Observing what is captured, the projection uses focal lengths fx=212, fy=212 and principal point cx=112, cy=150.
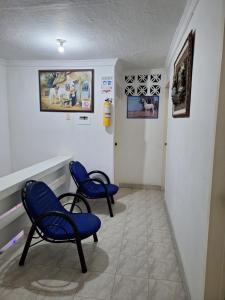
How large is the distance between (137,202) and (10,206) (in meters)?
2.14

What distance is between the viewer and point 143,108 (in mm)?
4336

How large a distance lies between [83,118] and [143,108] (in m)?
1.30

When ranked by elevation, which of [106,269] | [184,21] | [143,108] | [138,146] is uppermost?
[184,21]

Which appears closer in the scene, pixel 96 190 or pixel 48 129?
pixel 96 190

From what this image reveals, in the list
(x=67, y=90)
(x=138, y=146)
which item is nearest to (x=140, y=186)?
(x=138, y=146)

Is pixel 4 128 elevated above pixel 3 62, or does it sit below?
below

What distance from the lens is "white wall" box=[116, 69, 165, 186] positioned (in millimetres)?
4355

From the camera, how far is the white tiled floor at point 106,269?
5.84 ft

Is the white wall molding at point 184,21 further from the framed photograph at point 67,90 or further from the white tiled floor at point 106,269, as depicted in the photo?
the white tiled floor at point 106,269

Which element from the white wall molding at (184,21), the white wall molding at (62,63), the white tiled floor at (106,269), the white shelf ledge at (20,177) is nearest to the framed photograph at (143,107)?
the white wall molding at (62,63)

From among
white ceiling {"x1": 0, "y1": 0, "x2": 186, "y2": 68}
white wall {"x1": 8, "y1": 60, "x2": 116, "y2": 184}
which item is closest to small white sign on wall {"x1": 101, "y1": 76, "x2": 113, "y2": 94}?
white wall {"x1": 8, "y1": 60, "x2": 116, "y2": 184}

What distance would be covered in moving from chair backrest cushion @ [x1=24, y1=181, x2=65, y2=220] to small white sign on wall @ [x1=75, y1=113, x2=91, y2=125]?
5.60ft

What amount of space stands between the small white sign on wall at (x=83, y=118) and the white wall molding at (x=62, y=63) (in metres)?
0.85

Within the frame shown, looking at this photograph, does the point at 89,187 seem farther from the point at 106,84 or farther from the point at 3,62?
the point at 3,62
